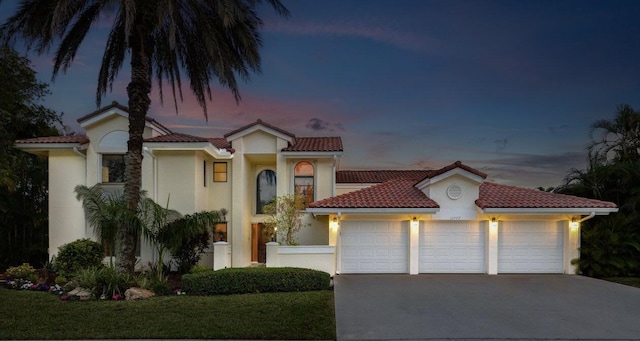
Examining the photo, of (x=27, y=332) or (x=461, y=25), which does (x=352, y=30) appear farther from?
(x=27, y=332)

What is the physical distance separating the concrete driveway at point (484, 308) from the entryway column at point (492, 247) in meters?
0.70

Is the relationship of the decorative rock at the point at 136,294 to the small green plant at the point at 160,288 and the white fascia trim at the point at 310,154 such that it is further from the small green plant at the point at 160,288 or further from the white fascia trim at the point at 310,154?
the white fascia trim at the point at 310,154

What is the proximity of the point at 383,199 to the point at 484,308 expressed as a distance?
5896 mm

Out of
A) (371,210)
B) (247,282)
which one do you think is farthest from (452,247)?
(247,282)

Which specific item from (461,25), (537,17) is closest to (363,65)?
(461,25)

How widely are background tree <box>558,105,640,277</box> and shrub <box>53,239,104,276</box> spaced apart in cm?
1703

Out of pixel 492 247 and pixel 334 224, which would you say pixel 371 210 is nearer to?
pixel 334 224

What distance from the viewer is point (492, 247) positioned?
1415cm

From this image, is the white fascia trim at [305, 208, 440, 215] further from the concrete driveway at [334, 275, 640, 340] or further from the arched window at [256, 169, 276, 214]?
the arched window at [256, 169, 276, 214]

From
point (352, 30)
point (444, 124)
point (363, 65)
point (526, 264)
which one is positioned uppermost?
point (352, 30)

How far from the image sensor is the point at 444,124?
19297 millimetres

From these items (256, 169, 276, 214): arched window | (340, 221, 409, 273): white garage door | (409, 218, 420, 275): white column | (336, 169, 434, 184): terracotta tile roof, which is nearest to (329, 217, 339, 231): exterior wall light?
(340, 221, 409, 273): white garage door

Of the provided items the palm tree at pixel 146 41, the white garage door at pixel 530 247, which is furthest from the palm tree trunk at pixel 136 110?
the white garage door at pixel 530 247

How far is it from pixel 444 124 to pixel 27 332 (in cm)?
1742
